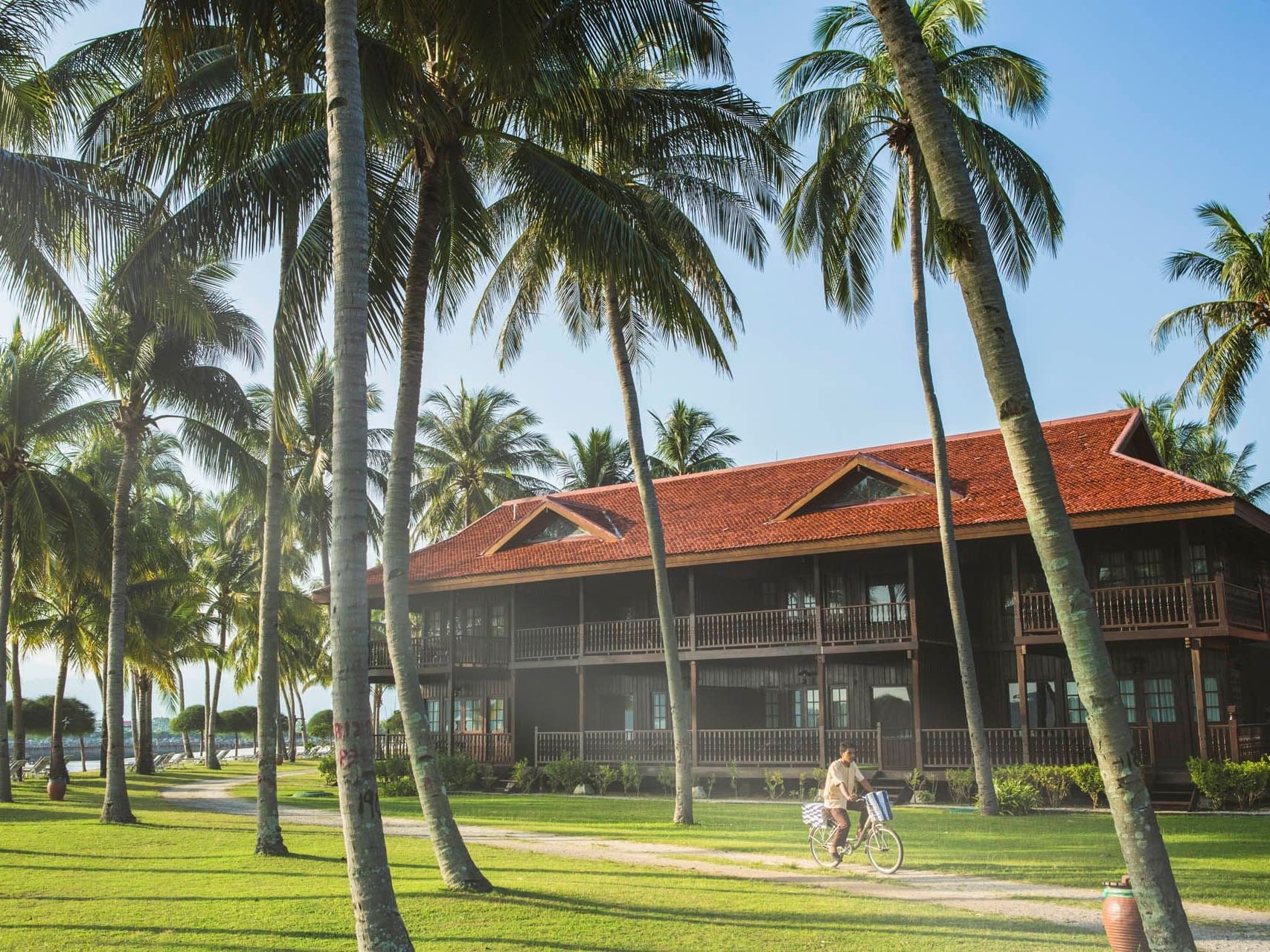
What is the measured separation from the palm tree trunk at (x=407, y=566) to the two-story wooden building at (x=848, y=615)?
13691mm

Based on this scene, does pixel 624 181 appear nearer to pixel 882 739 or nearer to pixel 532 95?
pixel 532 95

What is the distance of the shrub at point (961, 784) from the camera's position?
2239 centimetres

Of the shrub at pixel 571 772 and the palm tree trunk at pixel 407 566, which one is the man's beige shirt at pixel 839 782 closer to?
the palm tree trunk at pixel 407 566

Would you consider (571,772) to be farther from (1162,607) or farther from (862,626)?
Answer: (1162,607)

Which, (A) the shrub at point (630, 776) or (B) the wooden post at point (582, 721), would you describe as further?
(B) the wooden post at point (582, 721)

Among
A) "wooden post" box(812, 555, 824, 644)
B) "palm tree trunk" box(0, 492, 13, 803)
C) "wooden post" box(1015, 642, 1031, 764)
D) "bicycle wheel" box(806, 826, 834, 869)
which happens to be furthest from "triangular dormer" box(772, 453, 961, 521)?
"palm tree trunk" box(0, 492, 13, 803)

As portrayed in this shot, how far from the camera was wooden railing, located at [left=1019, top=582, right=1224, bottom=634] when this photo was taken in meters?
21.5

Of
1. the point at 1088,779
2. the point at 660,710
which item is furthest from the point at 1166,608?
the point at 660,710

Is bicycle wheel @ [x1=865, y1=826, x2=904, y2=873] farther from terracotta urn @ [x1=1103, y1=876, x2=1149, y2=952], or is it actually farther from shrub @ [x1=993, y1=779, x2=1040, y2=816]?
shrub @ [x1=993, y1=779, x2=1040, y2=816]

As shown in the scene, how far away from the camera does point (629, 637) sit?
28.1 m

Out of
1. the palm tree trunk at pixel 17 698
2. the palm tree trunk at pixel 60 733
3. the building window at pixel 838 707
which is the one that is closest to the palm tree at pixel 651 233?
the building window at pixel 838 707

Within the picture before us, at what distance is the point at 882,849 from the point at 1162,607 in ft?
38.7

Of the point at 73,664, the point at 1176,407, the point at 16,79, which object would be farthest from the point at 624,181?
the point at 73,664

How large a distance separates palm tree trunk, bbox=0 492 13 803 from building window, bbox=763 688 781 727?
16.7 m
